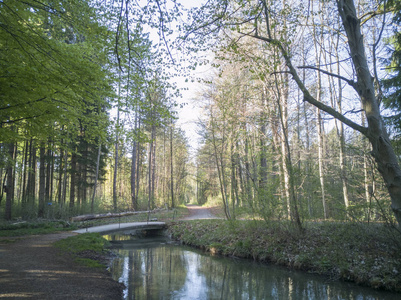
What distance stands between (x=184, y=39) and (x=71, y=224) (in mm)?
11980

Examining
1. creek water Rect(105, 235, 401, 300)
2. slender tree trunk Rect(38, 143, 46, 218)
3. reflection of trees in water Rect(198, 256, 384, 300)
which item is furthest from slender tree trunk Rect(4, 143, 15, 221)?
reflection of trees in water Rect(198, 256, 384, 300)

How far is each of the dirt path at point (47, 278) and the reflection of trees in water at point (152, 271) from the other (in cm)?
87

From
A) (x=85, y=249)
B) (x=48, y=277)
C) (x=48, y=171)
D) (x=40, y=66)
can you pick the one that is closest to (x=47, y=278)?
(x=48, y=277)

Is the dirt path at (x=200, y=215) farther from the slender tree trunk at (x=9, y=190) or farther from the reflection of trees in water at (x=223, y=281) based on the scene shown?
the slender tree trunk at (x=9, y=190)

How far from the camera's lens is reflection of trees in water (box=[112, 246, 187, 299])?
6.55 m

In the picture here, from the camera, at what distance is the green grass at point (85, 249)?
713cm

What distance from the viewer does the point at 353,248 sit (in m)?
7.73

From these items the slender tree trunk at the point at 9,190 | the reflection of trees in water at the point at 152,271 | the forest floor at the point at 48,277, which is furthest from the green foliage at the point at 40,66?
the slender tree trunk at the point at 9,190

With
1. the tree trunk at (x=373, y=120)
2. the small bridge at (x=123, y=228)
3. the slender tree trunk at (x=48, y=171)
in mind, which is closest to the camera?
the tree trunk at (x=373, y=120)

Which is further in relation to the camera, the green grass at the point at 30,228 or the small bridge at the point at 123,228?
the small bridge at the point at 123,228

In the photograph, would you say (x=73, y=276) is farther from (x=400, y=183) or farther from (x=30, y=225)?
(x=30, y=225)

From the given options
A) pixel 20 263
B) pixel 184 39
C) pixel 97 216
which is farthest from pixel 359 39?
pixel 97 216

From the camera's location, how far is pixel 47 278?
17.3 ft

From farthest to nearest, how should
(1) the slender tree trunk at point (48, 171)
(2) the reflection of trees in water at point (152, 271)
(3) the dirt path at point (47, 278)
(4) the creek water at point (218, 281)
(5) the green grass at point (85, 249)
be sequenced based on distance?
(1) the slender tree trunk at point (48, 171) < (5) the green grass at point (85, 249) < (2) the reflection of trees in water at point (152, 271) < (4) the creek water at point (218, 281) < (3) the dirt path at point (47, 278)
